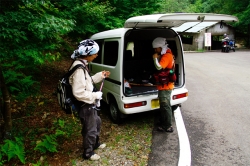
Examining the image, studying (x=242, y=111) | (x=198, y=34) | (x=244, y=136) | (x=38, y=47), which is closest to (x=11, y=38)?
(x=38, y=47)

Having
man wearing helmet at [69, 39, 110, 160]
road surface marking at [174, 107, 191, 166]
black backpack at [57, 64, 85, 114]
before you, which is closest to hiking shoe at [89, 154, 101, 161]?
man wearing helmet at [69, 39, 110, 160]

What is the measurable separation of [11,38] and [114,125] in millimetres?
2723

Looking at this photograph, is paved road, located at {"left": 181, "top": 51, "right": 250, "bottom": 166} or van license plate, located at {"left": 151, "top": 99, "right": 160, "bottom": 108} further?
van license plate, located at {"left": 151, "top": 99, "right": 160, "bottom": 108}

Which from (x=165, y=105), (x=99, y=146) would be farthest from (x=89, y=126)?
(x=165, y=105)

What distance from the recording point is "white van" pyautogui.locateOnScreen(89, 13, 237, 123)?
3.98 m

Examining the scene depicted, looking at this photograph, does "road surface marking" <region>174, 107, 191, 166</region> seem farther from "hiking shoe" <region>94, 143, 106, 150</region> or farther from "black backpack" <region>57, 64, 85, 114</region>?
"black backpack" <region>57, 64, 85, 114</region>

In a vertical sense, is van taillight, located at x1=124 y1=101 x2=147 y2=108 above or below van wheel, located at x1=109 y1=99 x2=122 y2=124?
above

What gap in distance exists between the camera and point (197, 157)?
3.36 meters

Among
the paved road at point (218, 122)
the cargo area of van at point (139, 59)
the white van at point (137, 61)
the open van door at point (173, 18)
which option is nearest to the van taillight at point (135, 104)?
the white van at point (137, 61)

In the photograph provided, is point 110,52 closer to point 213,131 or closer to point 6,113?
point 6,113

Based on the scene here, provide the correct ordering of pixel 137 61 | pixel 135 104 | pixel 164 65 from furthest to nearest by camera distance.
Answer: pixel 137 61 < pixel 135 104 < pixel 164 65

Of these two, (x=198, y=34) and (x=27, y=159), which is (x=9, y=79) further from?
(x=198, y=34)

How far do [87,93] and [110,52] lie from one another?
2.00 meters

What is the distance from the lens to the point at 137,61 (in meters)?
6.19
